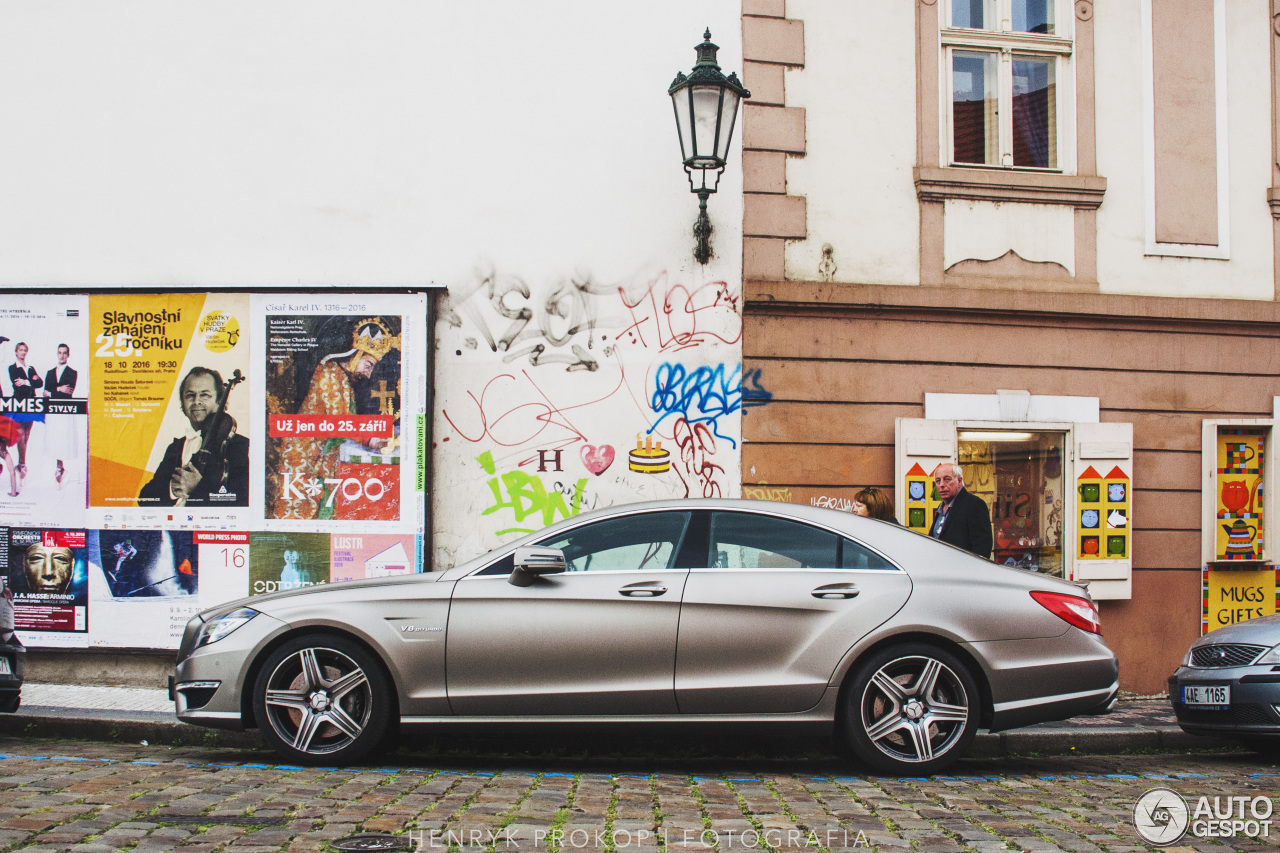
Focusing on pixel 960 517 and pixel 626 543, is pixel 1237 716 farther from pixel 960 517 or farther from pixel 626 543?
pixel 626 543

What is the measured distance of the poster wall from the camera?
894cm

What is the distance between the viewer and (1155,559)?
9.58 m

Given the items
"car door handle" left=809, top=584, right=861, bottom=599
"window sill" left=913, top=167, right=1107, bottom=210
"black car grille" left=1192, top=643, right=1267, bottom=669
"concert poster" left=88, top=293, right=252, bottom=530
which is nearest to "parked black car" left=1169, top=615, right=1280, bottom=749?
"black car grille" left=1192, top=643, right=1267, bottom=669

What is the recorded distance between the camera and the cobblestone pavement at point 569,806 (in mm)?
4328

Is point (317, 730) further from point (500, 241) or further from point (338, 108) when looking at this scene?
point (338, 108)

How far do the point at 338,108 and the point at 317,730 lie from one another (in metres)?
5.61

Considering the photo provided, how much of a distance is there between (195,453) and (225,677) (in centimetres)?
370

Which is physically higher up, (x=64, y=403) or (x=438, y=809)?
(x=64, y=403)

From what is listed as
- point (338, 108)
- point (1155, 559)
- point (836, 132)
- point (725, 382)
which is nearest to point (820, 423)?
point (725, 382)

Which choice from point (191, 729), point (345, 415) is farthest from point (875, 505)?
point (191, 729)

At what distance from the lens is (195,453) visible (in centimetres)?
902

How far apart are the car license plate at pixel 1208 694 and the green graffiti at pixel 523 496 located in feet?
15.0

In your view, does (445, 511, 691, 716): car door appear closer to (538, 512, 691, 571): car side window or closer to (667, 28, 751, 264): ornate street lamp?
(538, 512, 691, 571): car side window

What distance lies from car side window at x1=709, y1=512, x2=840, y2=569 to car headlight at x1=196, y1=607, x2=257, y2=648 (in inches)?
97.6
